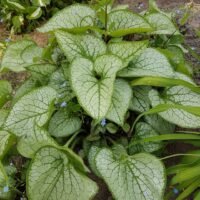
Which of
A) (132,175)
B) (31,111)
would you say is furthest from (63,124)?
(132,175)

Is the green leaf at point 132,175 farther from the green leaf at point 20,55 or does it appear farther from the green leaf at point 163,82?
the green leaf at point 20,55

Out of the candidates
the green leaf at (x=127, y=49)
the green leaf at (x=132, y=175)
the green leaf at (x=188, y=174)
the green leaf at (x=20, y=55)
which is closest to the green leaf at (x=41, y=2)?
the green leaf at (x=20, y=55)

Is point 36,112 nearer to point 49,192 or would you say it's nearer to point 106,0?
point 49,192

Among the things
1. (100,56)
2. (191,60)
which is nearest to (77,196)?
(100,56)

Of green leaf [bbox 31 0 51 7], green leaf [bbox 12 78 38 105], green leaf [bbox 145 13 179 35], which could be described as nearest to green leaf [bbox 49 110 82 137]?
green leaf [bbox 12 78 38 105]

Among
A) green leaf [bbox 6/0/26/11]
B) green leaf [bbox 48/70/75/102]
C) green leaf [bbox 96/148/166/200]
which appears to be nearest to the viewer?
green leaf [bbox 96/148/166/200]

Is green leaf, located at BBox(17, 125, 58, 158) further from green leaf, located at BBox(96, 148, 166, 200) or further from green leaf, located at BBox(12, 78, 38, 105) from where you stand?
green leaf, located at BBox(12, 78, 38, 105)
